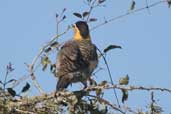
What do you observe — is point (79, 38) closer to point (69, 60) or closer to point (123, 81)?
point (69, 60)

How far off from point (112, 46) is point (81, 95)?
48 cm

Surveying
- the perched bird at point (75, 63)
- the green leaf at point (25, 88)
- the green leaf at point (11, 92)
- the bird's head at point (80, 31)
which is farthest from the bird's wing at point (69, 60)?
the green leaf at point (11, 92)

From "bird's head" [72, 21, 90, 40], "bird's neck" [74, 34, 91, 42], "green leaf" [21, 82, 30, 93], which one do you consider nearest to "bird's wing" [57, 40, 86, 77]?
"bird's head" [72, 21, 90, 40]

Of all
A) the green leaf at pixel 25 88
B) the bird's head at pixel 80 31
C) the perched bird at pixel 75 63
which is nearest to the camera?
the green leaf at pixel 25 88

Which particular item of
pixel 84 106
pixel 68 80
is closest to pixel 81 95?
pixel 84 106

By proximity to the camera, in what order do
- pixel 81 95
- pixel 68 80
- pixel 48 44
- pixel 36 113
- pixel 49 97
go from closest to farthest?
pixel 36 113 < pixel 49 97 < pixel 81 95 < pixel 48 44 < pixel 68 80

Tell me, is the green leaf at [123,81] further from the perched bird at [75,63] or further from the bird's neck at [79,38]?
the bird's neck at [79,38]

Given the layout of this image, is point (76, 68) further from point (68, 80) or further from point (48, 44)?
point (48, 44)

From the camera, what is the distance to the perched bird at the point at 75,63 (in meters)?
4.93

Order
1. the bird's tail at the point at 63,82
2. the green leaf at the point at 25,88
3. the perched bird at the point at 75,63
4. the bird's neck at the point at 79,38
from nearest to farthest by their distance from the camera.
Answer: the green leaf at the point at 25,88 < the bird's tail at the point at 63,82 < the perched bird at the point at 75,63 < the bird's neck at the point at 79,38

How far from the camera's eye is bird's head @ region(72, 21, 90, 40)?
19.4 ft

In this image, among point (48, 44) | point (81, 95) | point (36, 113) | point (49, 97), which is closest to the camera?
point (36, 113)

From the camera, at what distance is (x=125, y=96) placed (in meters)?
3.73

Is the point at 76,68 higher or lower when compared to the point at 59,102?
higher
